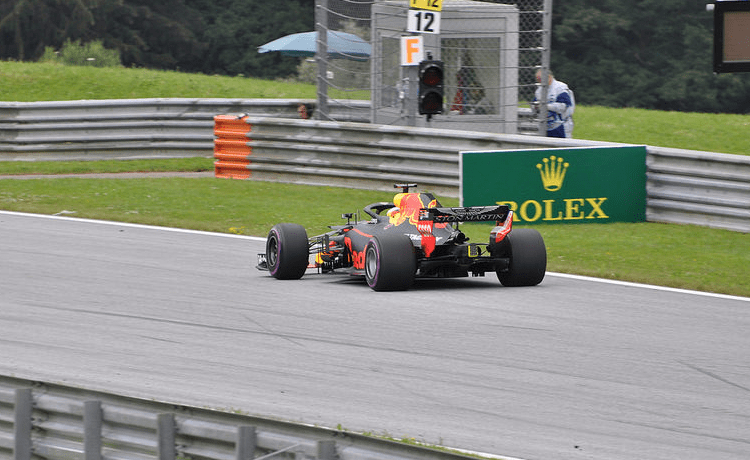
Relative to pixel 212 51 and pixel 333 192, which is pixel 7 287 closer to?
pixel 333 192

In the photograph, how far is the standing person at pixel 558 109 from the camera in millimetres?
17078

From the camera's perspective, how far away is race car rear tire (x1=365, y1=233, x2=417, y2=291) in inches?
392

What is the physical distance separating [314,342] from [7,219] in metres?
7.92

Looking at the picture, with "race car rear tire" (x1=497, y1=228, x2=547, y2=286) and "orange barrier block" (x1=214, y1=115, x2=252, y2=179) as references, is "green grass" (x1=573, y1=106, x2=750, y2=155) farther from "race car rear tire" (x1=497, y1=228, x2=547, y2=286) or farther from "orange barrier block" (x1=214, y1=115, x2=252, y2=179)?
"race car rear tire" (x1=497, y1=228, x2=547, y2=286)

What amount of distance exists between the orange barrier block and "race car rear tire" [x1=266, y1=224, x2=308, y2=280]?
8106 millimetres

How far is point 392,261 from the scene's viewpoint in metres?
9.99

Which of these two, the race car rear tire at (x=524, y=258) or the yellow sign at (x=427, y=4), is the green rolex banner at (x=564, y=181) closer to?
the yellow sign at (x=427, y=4)

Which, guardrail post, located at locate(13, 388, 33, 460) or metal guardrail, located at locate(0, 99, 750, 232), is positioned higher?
metal guardrail, located at locate(0, 99, 750, 232)

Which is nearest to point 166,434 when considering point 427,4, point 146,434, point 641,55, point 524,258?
point 146,434

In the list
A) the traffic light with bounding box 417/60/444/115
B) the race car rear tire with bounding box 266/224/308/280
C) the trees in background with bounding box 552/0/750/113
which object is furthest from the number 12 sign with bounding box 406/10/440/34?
the trees in background with bounding box 552/0/750/113

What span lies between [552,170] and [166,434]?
10.3m

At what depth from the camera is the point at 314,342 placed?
8.27m

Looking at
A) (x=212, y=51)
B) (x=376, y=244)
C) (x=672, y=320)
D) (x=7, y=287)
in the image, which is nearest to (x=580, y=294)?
(x=672, y=320)

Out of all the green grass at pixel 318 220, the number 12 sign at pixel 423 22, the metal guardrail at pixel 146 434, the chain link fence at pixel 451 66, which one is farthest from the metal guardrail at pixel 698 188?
the metal guardrail at pixel 146 434
